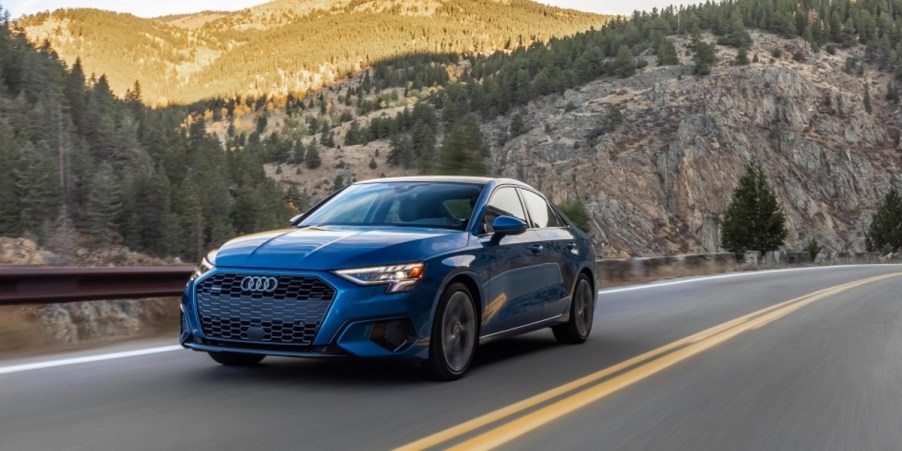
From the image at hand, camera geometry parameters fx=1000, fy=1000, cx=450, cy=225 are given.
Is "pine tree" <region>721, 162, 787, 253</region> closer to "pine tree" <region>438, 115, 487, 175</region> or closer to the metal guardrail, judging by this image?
"pine tree" <region>438, 115, 487, 175</region>

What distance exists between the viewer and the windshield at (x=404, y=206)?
7598mm

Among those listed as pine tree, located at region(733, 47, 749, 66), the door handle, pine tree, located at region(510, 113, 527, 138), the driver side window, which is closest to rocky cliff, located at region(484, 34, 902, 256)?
pine tree, located at region(733, 47, 749, 66)

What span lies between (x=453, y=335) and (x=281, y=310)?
1.31m

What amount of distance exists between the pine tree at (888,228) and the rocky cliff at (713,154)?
791cm

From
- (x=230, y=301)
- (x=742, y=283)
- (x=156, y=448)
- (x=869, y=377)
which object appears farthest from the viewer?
(x=742, y=283)

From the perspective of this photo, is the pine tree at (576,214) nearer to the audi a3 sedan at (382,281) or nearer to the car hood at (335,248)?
the audi a3 sedan at (382,281)

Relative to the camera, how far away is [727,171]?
117 metres

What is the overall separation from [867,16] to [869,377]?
17269 cm

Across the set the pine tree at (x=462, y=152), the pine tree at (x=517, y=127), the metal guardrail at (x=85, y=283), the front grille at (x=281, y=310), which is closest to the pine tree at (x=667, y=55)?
the pine tree at (x=517, y=127)

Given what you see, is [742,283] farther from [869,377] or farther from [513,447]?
[513,447]

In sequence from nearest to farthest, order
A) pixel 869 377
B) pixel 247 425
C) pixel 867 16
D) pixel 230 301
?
pixel 247 425 → pixel 230 301 → pixel 869 377 → pixel 867 16

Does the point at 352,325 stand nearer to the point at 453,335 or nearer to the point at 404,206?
the point at 453,335

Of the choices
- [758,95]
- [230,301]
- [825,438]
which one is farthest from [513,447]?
[758,95]

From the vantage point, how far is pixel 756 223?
87375mm
